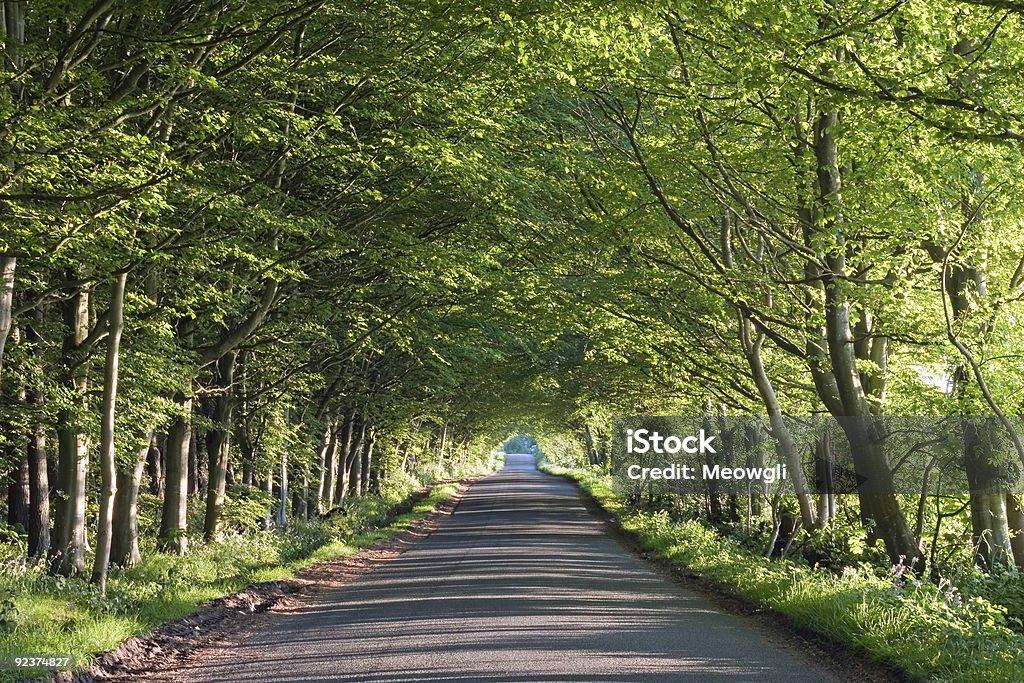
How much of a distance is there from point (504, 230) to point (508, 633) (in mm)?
9860

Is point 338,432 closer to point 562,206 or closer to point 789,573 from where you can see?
point 562,206

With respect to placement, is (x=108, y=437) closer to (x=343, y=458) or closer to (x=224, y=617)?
(x=224, y=617)

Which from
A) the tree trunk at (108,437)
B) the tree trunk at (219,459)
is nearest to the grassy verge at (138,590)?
the tree trunk at (108,437)

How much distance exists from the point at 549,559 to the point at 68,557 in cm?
1031

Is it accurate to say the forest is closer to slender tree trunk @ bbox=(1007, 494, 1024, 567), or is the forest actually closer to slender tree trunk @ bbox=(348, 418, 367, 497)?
slender tree trunk @ bbox=(1007, 494, 1024, 567)

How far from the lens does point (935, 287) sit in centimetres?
1617

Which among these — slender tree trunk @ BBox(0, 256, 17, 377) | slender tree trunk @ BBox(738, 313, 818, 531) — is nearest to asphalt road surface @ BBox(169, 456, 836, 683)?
slender tree trunk @ BBox(738, 313, 818, 531)

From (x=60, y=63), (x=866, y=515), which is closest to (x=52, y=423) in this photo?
(x=60, y=63)

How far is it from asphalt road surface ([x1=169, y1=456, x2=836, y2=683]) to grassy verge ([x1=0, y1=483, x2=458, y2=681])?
106 cm

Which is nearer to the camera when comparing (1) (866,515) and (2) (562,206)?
(1) (866,515)

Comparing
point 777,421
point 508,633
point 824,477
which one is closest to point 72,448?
point 508,633

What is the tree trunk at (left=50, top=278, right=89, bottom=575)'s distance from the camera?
13.6 meters

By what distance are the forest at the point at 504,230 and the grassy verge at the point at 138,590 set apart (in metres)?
0.07

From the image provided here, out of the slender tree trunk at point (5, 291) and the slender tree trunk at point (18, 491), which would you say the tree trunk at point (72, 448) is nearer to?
the slender tree trunk at point (18, 491)
